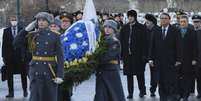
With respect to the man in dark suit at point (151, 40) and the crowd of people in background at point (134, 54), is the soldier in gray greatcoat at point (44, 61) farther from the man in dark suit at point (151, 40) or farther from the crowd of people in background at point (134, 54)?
the man in dark suit at point (151, 40)

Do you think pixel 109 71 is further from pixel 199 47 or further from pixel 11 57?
pixel 11 57

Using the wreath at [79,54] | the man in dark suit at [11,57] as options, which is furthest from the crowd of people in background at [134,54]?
the wreath at [79,54]

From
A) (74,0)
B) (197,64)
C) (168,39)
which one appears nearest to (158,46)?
(168,39)

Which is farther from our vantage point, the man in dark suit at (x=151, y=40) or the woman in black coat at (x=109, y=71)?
the man in dark suit at (x=151, y=40)

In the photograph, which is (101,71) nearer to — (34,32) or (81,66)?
(81,66)

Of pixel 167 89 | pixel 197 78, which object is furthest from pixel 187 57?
pixel 167 89

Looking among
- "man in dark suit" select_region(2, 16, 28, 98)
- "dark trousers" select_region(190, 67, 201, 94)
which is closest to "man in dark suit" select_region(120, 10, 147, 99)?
"dark trousers" select_region(190, 67, 201, 94)

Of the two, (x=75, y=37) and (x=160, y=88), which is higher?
(x=75, y=37)

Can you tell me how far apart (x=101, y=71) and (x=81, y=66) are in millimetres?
485

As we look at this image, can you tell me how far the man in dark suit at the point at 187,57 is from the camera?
54.2 ft

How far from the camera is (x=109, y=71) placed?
43.7 ft

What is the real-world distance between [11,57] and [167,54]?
3.96 m

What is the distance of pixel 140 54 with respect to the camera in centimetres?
1753

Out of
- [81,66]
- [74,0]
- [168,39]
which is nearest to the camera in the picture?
[81,66]
